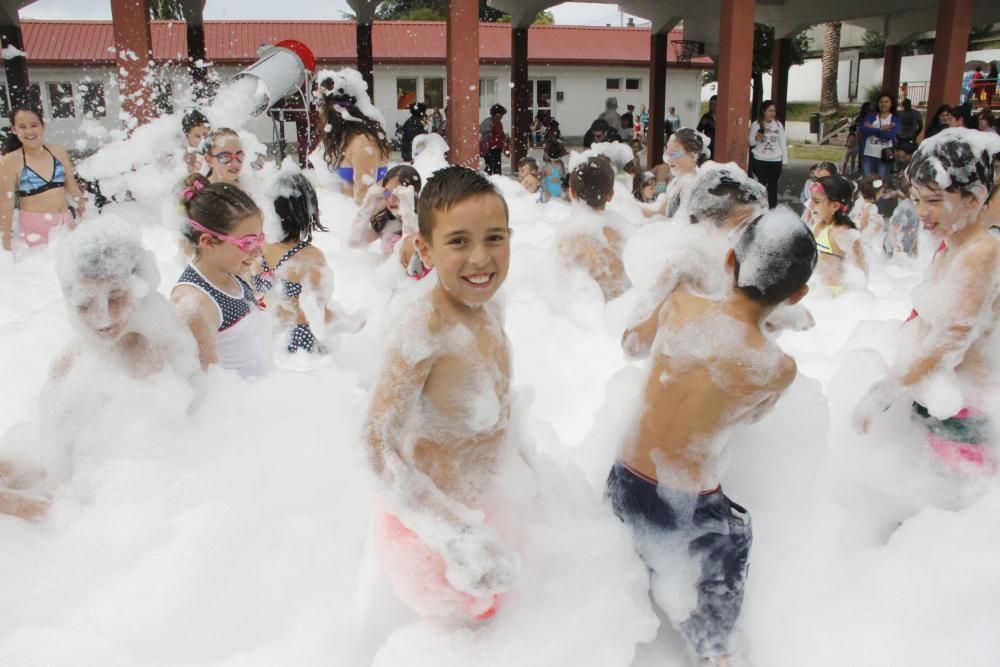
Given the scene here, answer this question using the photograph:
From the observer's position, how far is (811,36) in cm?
3731

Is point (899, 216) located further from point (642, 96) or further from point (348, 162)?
point (642, 96)

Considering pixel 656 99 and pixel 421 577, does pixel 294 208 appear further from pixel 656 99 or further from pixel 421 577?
pixel 656 99

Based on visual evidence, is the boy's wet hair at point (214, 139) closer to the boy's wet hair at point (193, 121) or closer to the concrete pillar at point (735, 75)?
the boy's wet hair at point (193, 121)

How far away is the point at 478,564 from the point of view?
1721 mm

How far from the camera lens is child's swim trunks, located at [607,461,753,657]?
2.07m

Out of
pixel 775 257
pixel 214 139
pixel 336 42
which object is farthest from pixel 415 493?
pixel 336 42

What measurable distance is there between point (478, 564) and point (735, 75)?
7831mm

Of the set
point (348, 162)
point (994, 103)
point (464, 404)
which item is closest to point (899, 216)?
point (348, 162)

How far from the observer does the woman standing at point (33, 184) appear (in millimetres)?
5465

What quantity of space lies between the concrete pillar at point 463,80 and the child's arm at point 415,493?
6.43m

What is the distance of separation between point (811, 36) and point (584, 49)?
18.3 m

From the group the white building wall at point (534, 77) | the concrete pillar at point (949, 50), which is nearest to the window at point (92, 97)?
the white building wall at point (534, 77)

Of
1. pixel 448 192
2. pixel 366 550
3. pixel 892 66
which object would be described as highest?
pixel 892 66

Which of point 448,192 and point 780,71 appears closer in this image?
point 448,192
